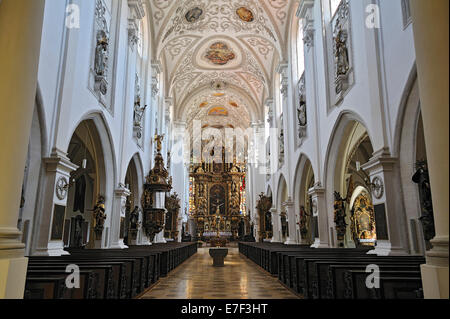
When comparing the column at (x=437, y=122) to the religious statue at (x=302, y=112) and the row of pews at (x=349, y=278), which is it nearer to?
the row of pews at (x=349, y=278)

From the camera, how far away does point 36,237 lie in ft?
21.6

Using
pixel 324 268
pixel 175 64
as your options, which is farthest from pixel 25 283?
pixel 175 64

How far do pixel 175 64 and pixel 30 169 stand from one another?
1454 cm

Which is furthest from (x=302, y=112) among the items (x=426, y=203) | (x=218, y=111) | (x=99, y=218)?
(x=218, y=111)

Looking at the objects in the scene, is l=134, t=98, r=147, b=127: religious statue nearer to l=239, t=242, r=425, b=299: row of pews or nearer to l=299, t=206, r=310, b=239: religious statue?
l=299, t=206, r=310, b=239: religious statue

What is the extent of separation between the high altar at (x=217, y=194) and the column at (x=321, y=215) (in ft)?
69.2

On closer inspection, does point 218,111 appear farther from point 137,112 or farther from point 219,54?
point 137,112

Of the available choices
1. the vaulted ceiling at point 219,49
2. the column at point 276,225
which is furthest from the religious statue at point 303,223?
the vaulted ceiling at point 219,49

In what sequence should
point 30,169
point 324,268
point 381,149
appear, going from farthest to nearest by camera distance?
1. point 381,149
2. point 30,169
3. point 324,268

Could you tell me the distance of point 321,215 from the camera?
10688 mm

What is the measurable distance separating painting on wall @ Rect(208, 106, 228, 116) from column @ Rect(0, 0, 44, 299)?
2613cm

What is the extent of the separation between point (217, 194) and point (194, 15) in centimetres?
1958

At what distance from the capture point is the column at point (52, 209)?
6.62 meters
